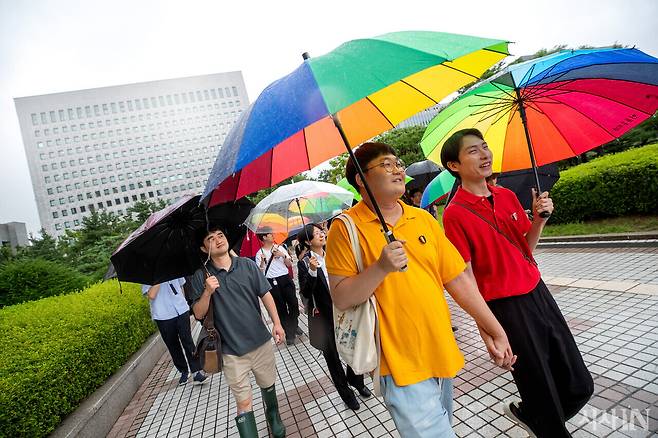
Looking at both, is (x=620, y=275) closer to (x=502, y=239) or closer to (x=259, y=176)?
(x=502, y=239)

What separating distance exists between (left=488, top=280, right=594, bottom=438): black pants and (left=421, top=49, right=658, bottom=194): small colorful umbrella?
897 mm

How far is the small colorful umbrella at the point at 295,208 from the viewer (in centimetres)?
448

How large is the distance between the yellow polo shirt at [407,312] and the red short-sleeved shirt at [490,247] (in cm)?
46

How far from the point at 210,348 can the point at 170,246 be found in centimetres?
91

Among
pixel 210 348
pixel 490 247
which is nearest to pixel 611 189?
pixel 490 247

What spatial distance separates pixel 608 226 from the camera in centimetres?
713

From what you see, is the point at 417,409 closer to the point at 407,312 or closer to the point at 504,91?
the point at 407,312

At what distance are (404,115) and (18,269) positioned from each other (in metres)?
10.8

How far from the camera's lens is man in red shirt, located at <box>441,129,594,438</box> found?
1.95 metres

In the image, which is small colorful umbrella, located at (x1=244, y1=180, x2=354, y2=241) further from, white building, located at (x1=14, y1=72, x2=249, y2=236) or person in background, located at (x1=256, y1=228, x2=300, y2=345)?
white building, located at (x1=14, y1=72, x2=249, y2=236)

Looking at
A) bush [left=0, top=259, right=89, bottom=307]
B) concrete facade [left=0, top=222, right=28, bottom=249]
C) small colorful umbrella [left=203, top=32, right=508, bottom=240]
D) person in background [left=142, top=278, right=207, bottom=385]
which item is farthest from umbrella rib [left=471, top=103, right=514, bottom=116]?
concrete facade [left=0, top=222, right=28, bottom=249]

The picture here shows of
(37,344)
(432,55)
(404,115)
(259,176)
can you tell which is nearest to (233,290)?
(259,176)

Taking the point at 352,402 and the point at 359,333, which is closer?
the point at 359,333

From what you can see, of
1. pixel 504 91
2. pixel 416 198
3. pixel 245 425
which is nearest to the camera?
pixel 504 91
